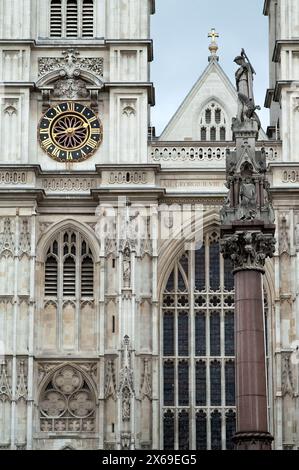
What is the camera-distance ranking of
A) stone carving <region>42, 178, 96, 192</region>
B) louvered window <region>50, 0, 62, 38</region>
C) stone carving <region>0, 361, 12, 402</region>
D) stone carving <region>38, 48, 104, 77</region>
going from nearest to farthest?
1. stone carving <region>0, 361, 12, 402</region>
2. stone carving <region>42, 178, 96, 192</region>
3. stone carving <region>38, 48, 104, 77</region>
4. louvered window <region>50, 0, 62, 38</region>

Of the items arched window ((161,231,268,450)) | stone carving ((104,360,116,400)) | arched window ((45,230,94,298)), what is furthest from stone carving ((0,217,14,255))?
arched window ((161,231,268,450))

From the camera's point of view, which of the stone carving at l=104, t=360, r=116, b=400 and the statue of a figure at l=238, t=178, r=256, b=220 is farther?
the stone carving at l=104, t=360, r=116, b=400

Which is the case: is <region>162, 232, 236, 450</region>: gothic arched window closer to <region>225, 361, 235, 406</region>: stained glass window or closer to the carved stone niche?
<region>225, 361, 235, 406</region>: stained glass window

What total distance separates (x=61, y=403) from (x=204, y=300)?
15.4 ft

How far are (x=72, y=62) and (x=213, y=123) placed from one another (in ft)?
14.2

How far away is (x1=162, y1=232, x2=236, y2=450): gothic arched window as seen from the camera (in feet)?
115

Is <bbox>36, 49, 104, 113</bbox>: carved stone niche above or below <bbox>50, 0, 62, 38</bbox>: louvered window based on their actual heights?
below

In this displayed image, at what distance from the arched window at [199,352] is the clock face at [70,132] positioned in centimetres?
406

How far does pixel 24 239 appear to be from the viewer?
35.3 m

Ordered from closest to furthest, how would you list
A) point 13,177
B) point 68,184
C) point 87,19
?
1. point 13,177
2. point 68,184
3. point 87,19

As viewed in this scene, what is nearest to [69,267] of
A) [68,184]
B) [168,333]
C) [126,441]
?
[68,184]

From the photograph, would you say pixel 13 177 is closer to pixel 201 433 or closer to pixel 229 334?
pixel 229 334

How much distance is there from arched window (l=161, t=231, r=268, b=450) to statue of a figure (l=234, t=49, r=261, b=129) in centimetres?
1190

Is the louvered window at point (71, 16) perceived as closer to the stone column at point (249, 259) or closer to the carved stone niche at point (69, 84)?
the carved stone niche at point (69, 84)
